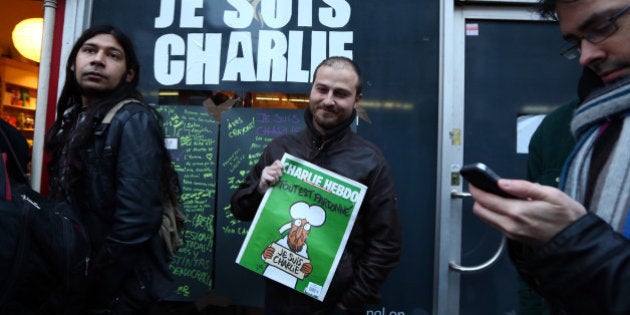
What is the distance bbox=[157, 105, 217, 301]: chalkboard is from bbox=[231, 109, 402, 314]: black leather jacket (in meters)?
1.26

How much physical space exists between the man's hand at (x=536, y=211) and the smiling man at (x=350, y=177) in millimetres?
1235

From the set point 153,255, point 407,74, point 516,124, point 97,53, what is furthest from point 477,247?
point 97,53

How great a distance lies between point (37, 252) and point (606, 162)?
1.88 meters

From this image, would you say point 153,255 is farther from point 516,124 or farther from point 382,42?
point 516,124

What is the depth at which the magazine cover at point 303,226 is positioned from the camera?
6.52 ft

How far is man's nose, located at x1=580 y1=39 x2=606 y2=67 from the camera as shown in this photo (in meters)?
1.06

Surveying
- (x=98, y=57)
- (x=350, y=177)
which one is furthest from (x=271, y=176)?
(x=98, y=57)

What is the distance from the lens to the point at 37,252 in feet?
5.16

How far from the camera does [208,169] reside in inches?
137

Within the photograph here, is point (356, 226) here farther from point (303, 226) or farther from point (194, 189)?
point (194, 189)

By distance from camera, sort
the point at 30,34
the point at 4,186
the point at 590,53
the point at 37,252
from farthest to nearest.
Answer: the point at 30,34
the point at 37,252
the point at 4,186
the point at 590,53

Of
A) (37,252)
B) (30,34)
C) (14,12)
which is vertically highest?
(14,12)

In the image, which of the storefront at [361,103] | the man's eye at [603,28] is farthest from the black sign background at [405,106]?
the man's eye at [603,28]

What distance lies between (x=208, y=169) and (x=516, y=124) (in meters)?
2.60
